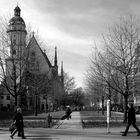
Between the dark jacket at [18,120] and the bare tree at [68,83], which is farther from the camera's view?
the bare tree at [68,83]

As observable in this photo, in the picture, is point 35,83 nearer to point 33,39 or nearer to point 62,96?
point 33,39

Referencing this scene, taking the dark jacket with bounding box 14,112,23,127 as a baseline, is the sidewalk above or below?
below

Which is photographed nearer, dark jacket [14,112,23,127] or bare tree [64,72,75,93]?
dark jacket [14,112,23,127]

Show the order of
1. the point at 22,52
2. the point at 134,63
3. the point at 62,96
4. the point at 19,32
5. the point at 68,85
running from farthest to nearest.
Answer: the point at 68,85 → the point at 62,96 → the point at 19,32 → the point at 22,52 → the point at 134,63

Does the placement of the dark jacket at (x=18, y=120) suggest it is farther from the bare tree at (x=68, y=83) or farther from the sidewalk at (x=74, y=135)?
the bare tree at (x=68, y=83)

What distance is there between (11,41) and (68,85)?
2973 inches

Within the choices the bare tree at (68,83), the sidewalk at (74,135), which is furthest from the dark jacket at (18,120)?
the bare tree at (68,83)

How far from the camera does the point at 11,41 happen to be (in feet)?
96.8

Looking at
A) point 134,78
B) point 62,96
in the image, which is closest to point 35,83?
point 134,78

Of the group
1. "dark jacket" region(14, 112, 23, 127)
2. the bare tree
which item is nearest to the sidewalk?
"dark jacket" region(14, 112, 23, 127)

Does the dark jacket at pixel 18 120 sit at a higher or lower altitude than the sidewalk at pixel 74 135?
higher

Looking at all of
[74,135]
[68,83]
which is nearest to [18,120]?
[74,135]

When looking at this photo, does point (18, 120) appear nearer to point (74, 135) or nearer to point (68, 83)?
point (74, 135)

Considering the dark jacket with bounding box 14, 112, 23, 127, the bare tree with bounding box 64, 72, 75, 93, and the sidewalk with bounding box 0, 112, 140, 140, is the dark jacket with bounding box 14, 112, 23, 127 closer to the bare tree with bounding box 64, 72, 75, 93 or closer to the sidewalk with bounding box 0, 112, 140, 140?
the sidewalk with bounding box 0, 112, 140, 140
